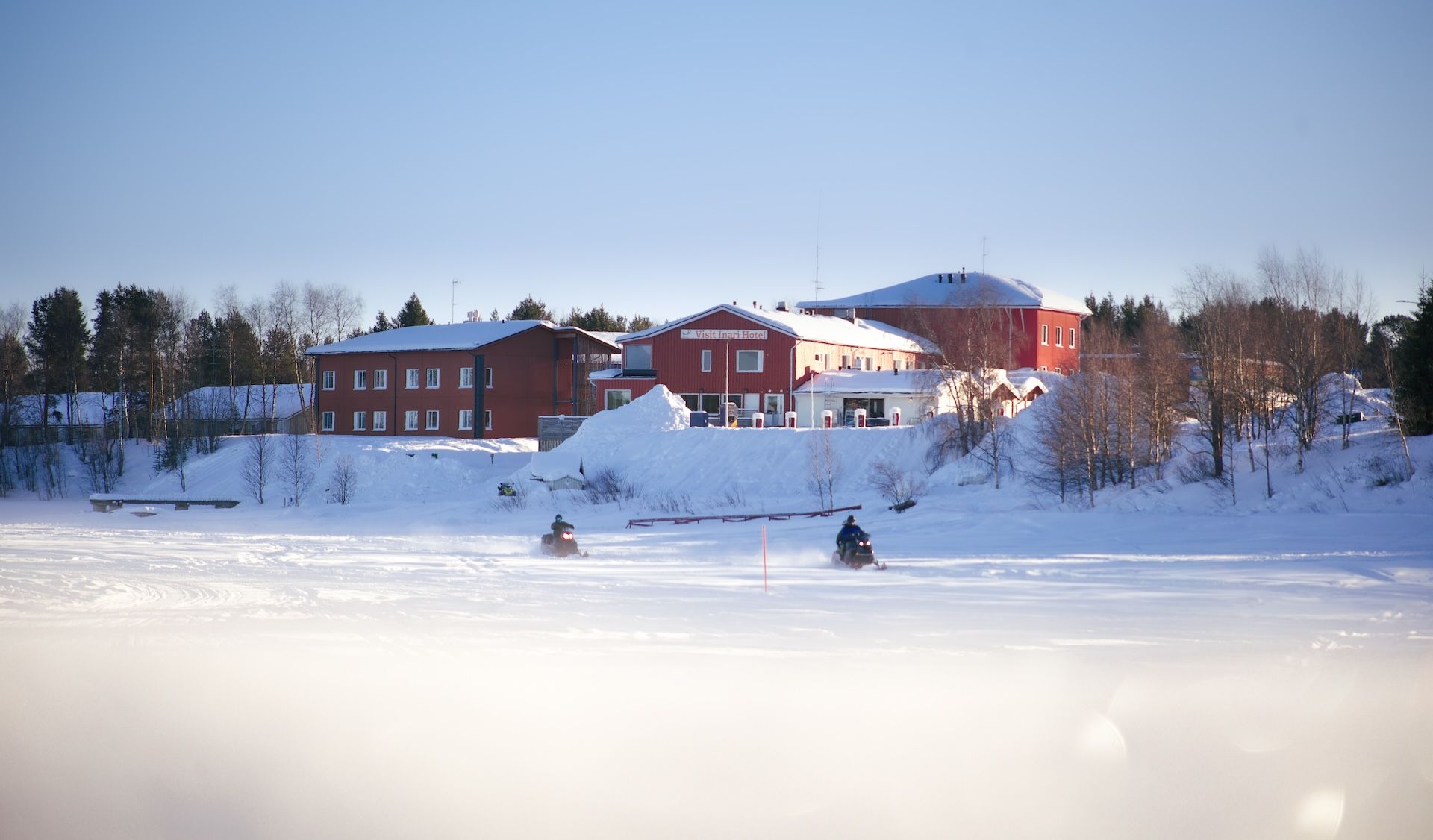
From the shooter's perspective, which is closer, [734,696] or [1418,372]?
[734,696]

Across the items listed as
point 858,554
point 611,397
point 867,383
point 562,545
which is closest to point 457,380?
point 611,397

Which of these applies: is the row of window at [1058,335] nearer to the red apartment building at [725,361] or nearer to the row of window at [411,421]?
the red apartment building at [725,361]

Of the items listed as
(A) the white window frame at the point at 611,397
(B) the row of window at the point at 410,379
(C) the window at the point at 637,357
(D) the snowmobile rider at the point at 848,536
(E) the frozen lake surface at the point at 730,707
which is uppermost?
(C) the window at the point at 637,357

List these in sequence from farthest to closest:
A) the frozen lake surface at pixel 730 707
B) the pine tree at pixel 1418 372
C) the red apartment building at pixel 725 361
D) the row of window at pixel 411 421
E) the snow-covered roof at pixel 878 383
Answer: the row of window at pixel 411 421 < the red apartment building at pixel 725 361 < the snow-covered roof at pixel 878 383 < the pine tree at pixel 1418 372 < the frozen lake surface at pixel 730 707

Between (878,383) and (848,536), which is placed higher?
(878,383)

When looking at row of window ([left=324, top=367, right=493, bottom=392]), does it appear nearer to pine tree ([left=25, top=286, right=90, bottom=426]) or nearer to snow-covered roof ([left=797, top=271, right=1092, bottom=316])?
pine tree ([left=25, top=286, right=90, bottom=426])

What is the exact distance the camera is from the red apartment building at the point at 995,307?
204 feet

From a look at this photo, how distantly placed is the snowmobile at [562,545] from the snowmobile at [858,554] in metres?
6.03

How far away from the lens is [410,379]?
60.7m

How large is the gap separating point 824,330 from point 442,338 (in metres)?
21.1

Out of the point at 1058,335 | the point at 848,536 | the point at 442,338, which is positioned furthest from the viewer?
the point at 1058,335

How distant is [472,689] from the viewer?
1102 cm

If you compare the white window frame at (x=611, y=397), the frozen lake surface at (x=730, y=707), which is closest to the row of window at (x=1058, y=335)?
the white window frame at (x=611, y=397)

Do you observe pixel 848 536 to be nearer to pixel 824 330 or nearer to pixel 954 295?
pixel 824 330
